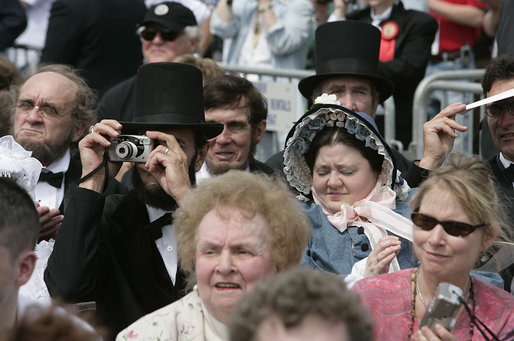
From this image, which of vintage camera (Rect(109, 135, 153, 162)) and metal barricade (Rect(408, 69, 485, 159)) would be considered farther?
metal barricade (Rect(408, 69, 485, 159))

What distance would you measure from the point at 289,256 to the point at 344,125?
1.39 m

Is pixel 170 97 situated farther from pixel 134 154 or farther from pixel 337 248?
pixel 337 248

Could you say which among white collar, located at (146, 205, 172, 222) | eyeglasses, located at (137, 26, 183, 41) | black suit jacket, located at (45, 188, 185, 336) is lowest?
black suit jacket, located at (45, 188, 185, 336)

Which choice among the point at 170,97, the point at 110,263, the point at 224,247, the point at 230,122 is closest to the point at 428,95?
the point at 230,122

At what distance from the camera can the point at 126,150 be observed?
16.6 feet

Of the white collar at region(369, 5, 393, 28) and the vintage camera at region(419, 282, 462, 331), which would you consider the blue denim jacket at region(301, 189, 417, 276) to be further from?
the white collar at region(369, 5, 393, 28)

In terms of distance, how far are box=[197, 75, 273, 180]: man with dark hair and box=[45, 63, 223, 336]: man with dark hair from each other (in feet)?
2.82

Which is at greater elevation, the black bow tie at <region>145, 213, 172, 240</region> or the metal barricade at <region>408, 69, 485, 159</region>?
the metal barricade at <region>408, 69, 485, 159</region>

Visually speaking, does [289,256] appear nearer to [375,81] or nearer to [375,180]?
[375,180]

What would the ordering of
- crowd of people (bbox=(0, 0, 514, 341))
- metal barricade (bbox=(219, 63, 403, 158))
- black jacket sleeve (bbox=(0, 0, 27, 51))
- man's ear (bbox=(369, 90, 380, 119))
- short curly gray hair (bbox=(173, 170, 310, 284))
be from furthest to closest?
1. black jacket sleeve (bbox=(0, 0, 27, 51))
2. metal barricade (bbox=(219, 63, 403, 158))
3. man's ear (bbox=(369, 90, 380, 119))
4. short curly gray hair (bbox=(173, 170, 310, 284))
5. crowd of people (bbox=(0, 0, 514, 341))

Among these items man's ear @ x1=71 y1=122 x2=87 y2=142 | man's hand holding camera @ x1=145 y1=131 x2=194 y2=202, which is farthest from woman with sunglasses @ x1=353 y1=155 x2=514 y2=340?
man's ear @ x1=71 y1=122 x2=87 y2=142

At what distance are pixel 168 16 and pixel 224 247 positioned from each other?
450 centimetres

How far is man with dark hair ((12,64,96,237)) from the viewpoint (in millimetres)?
5738

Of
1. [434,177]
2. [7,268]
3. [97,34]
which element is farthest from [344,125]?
[97,34]
